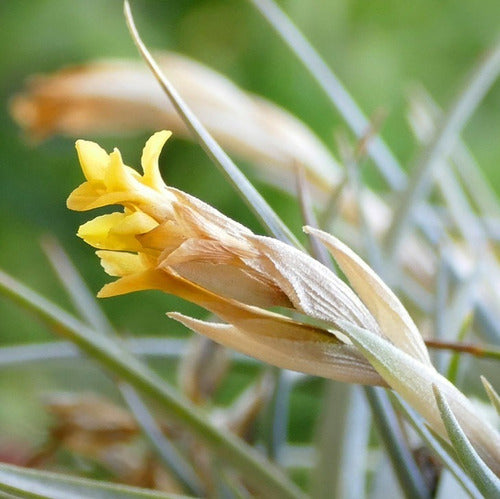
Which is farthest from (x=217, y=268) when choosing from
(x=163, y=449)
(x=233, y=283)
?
(x=163, y=449)

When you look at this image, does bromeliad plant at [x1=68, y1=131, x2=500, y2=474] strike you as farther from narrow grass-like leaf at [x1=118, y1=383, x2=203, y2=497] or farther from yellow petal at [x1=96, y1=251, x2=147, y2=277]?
narrow grass-like leaf at [x1=118, y1=383, x2=203, y2=497]

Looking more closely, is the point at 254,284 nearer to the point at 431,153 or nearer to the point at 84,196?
the point at 84,196

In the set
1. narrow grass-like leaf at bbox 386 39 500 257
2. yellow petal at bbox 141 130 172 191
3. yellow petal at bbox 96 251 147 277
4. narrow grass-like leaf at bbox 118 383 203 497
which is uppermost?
narrow grass-like leaf at bbox 386 39 500 257

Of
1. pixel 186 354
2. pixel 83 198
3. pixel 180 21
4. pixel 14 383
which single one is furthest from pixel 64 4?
pixel 83 198

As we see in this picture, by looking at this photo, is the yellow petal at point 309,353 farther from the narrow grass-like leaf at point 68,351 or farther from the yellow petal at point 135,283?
the narrow grass-like leaf at point 68,351

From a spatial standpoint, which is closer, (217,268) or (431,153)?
(217,268)

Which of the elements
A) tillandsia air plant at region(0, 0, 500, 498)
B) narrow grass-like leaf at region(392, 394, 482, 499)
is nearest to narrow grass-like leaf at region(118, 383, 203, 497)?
tillandsia air plant at region(0, 0, 500, 498)

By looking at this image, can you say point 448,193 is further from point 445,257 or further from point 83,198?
point 83,198
